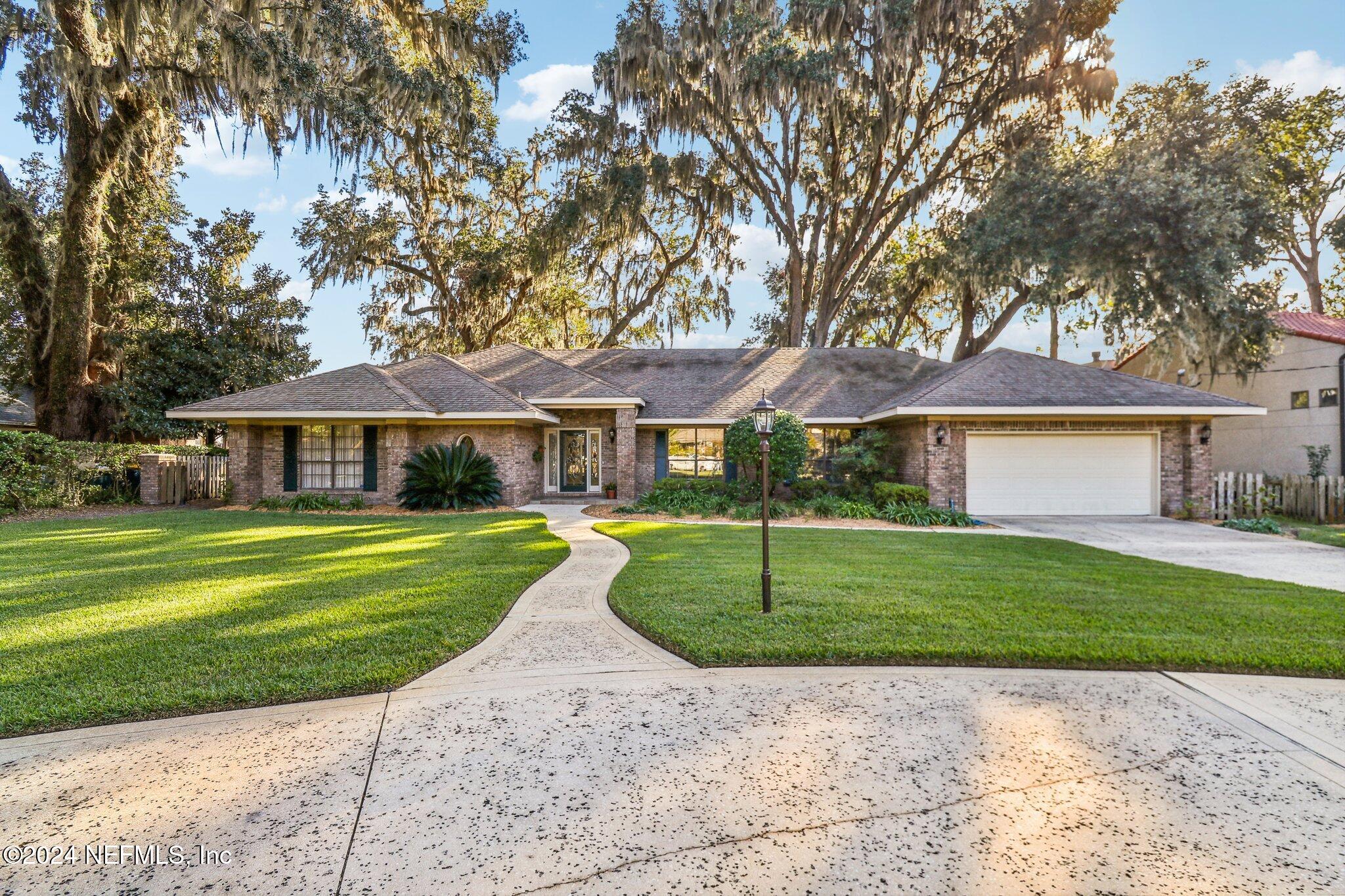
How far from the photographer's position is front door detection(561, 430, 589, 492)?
53.1 feet

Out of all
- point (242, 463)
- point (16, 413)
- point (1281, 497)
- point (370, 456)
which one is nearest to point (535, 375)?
point (370, 456)

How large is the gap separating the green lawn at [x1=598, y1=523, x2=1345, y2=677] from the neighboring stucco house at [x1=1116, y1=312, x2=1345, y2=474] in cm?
1088

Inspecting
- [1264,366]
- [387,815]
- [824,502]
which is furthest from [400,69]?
[1264,366]

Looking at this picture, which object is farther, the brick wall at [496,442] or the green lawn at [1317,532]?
the brick wall at [496,442]

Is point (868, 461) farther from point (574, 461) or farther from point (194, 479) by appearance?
point (194, 479)

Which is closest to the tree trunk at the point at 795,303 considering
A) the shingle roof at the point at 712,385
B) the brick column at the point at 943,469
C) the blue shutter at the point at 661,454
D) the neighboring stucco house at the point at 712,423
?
the shingle roof at the point at 712,385

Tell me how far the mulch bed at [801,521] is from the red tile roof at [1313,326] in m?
10.0

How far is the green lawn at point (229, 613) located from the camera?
3.50m

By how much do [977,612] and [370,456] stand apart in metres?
13.5

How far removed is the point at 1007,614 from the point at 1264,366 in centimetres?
1605

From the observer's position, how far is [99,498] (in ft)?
44.6

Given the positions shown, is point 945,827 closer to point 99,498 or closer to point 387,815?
point 387,815

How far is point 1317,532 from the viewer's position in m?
10.5

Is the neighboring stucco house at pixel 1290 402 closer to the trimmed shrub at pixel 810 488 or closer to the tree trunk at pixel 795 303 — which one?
the trimmed shrub at pixel 810 488
